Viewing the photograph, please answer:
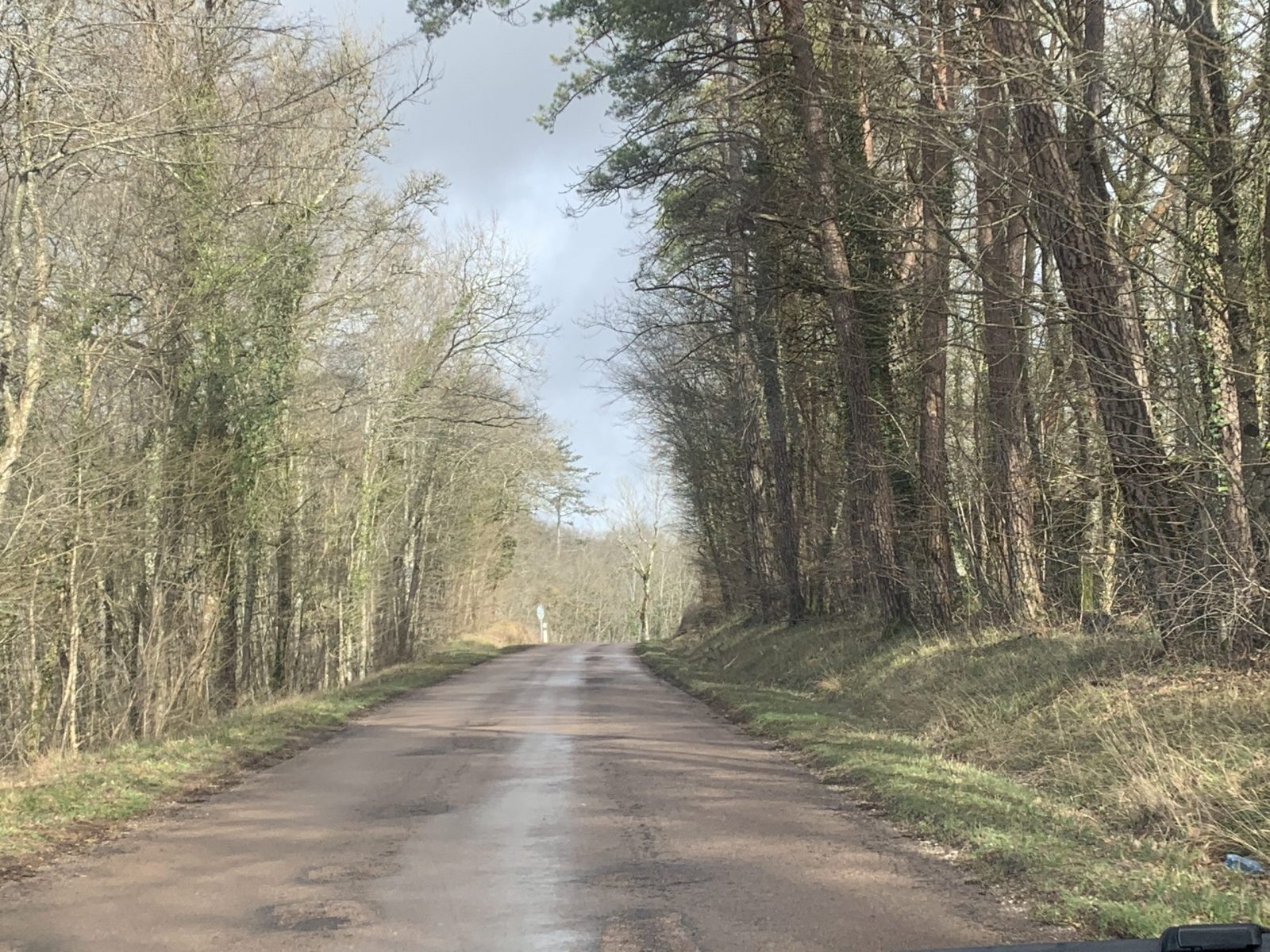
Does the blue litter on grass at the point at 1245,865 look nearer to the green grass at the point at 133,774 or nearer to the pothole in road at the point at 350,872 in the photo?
the pothole in road at the point at 350,872

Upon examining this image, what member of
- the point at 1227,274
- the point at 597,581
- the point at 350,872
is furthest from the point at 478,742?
the point at 597,581

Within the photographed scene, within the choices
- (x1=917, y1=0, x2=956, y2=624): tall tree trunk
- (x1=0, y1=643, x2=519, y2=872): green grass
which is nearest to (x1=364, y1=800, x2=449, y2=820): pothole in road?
(x1=0, y1=643, x2=519, y2=872): green grass

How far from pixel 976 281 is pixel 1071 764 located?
352 inches

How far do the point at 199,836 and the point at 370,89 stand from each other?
583 inches

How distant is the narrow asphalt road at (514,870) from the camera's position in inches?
203

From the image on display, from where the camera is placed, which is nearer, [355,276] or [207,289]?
[207,289]

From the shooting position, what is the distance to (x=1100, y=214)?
9891 millimetres

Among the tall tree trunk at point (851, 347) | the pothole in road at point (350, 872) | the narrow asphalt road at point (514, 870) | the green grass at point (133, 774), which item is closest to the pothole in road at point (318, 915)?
the narrow asphalt road at point (514, 870)

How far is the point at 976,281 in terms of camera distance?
15.2m

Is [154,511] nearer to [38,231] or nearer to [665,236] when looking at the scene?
[38,231]

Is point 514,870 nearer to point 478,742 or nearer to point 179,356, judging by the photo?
point 478,742

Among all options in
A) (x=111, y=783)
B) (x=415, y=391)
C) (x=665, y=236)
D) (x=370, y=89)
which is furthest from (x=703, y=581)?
(x=111, y=783)

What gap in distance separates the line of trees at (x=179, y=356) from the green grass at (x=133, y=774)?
2.00m

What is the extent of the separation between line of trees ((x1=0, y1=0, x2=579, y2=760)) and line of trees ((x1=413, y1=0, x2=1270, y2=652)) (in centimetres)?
402
